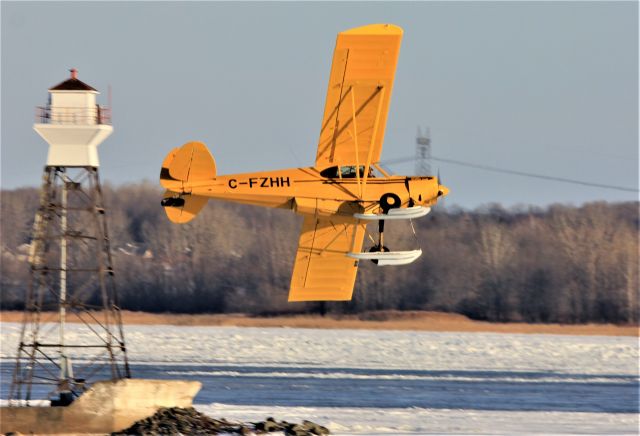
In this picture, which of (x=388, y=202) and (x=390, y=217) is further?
(x=388, y=202)

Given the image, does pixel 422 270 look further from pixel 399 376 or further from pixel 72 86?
pixel 72 86

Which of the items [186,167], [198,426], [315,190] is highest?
[186,167]

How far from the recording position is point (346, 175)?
27875 mm

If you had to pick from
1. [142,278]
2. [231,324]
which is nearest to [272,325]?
[231,324]

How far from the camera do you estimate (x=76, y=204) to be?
186 ft

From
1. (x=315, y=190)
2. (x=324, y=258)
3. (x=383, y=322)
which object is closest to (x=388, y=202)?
(x=315, y=190)

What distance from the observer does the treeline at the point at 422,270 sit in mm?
57812

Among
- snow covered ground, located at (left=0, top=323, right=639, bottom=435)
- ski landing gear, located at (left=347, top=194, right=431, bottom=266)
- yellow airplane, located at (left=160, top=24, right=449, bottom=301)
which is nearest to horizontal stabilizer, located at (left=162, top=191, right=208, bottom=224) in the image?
yellow airplane, located at (left=160, top=24, right=449, bottom=301)

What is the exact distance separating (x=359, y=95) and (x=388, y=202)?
2220 millimetres

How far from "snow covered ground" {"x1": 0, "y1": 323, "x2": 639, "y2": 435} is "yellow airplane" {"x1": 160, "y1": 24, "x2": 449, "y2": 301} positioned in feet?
16.6

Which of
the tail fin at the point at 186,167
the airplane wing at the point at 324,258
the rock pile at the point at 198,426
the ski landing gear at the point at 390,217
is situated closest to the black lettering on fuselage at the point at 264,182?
the tail fin at the point at 186,167

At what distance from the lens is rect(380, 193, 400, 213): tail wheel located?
27.3 meters

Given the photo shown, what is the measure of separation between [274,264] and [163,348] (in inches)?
514

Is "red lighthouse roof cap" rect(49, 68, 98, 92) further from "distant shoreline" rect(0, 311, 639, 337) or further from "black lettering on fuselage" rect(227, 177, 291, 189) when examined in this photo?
"distant shoreline" rect(0, 311, 639, 337)
